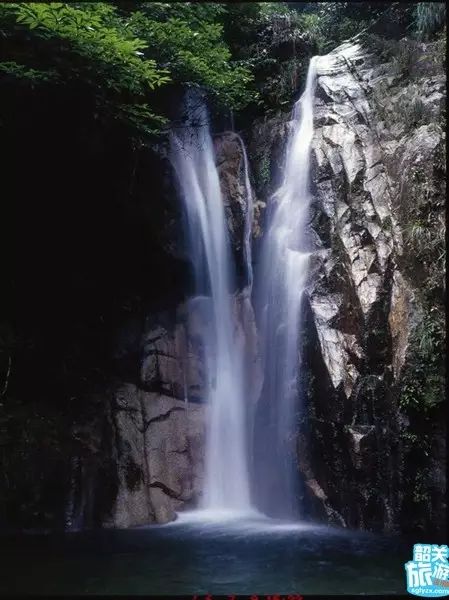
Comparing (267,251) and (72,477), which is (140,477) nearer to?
(72,477)

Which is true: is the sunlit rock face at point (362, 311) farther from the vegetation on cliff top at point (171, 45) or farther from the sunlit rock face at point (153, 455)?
the vegetation on cliff top at point (171, 45)

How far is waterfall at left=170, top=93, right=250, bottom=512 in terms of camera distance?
926cm

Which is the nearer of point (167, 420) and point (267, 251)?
point (167, 420)

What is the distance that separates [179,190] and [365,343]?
478cm

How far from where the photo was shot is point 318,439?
7781mm

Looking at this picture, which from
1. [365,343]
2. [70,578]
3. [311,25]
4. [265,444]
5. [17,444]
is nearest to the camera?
[70,578]

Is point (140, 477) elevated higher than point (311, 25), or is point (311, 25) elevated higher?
point (311, 25)

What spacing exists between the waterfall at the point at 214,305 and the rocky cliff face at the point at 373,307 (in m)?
1.69

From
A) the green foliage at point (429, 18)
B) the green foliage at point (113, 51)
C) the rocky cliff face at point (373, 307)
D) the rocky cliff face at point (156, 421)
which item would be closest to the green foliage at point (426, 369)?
the rocky cliff face at point (373, 307)

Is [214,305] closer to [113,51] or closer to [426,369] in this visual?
[426,369]

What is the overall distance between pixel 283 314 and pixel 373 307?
186 centimetres

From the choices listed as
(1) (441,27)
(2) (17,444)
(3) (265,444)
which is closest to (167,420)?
→ (3) (265,444)

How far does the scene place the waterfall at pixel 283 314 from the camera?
839cm

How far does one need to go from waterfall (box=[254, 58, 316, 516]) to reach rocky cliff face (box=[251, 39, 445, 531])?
30cm
